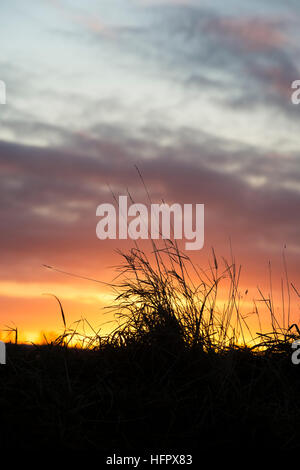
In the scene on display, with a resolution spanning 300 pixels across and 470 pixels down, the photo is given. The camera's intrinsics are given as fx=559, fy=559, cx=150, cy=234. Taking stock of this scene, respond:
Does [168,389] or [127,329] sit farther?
[127,329]

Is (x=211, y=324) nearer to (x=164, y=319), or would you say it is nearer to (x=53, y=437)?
(x=164, y=319)

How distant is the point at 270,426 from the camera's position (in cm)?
287

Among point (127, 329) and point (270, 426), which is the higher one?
point (127, 329)

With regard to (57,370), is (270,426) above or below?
below

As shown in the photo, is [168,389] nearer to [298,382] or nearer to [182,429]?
[182,429]

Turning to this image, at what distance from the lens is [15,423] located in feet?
9.32

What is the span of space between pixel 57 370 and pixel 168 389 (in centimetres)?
73

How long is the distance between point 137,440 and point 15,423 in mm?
632
